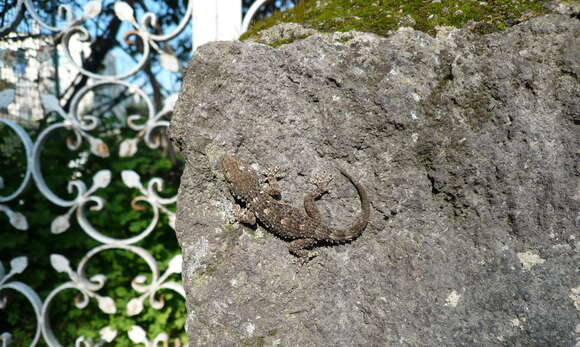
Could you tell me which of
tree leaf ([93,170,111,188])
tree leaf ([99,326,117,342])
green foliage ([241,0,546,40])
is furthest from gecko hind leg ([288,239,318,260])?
tree leaf ([99,326,117,342])

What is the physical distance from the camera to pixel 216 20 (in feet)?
8.54

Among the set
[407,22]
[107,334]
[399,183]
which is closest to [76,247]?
[107,334]

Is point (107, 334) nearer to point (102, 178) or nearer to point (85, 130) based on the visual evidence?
point (102, 178)

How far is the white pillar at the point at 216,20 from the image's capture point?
2584 millimetres

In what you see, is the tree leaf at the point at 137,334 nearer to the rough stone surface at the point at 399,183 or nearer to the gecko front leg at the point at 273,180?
the rough stone surface at the point at 399,183

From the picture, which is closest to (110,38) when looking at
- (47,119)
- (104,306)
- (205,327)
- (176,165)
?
(47,119)

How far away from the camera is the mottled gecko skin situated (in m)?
1.77

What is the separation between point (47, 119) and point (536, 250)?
4117 mm

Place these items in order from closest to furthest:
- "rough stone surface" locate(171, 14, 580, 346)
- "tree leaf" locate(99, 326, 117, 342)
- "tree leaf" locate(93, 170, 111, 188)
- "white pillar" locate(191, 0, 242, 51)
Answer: "rough stone surface" locate(171, 14, 580, 346) < "white pillar" locate(191, 0, 242, 51) < "tree leaf" locate(93, 170, 111, 188) < "tree leaf" locate(99, 326, 117, 342)

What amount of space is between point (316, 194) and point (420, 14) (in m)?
1.02

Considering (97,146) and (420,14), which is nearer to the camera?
(420,14)

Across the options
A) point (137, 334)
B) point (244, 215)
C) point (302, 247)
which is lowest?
point (137, 334)

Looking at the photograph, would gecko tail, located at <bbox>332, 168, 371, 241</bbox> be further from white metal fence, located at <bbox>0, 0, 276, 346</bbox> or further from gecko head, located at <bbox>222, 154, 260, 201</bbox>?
white metal fence, located at <bbox>0, 0, 276, 346</bbox>

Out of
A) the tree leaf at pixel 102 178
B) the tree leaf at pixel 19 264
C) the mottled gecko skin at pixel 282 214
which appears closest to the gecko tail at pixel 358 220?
the mottled gecko skin at pixel 282 214
